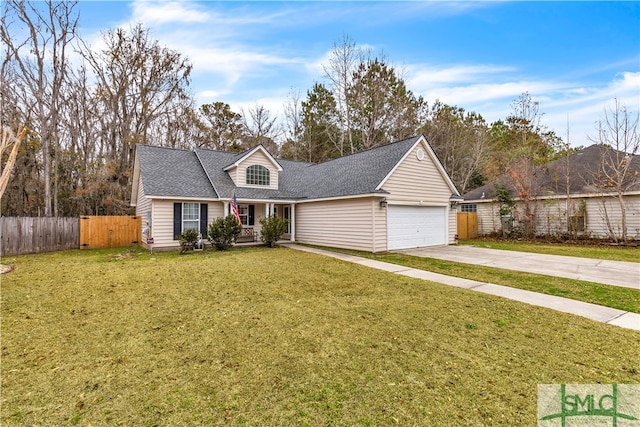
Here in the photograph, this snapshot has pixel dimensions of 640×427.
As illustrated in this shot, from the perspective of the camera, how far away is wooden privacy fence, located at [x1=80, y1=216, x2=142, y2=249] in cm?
1455

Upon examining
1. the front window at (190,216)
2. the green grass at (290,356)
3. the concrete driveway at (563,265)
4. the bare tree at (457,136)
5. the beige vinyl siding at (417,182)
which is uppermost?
the bare tree at (457,136)

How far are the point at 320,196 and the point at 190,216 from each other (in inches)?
245

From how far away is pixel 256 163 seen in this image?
54.2ft

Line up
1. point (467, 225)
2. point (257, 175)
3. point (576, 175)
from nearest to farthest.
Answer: point (257, 175) → point (576, 175) → point (467, 225)

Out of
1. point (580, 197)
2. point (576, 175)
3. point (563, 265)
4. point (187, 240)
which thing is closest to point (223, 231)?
point (187, 240)

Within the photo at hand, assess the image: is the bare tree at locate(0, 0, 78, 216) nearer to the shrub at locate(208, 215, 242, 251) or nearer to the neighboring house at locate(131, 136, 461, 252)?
the neighboring house at locate(131, 136, 461, 252)

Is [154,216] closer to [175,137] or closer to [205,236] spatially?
[205,236]

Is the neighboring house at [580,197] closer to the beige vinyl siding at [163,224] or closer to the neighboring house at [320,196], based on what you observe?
the neighboring house at [320,196]

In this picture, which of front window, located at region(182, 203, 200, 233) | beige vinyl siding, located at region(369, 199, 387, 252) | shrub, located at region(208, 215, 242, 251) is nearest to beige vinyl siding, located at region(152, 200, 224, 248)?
front window, located at region(182, 203, 200, 233)

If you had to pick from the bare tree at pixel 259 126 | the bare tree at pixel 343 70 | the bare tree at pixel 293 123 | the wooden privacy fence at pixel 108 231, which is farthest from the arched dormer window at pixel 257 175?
the bare tree at pixel 293 123

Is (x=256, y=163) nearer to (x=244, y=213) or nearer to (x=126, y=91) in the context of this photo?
(x=244, y=213)

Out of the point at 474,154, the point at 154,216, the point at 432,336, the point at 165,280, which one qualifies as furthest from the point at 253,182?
the point at 474,154

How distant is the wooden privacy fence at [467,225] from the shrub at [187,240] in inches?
626

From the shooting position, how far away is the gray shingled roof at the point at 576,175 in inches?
641
